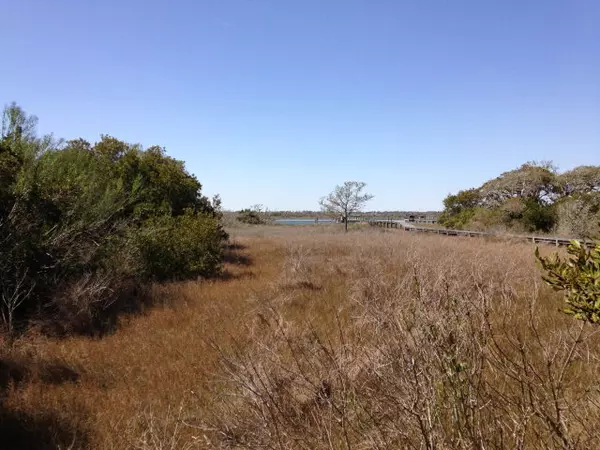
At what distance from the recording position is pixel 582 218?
23578 millimetres

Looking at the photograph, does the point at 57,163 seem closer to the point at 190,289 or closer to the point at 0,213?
the point at 0,213

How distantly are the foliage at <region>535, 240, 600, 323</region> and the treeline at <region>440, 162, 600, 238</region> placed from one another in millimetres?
24009

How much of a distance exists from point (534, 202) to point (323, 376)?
1345 inches

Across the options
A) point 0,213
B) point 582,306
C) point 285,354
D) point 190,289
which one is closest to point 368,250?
point 190,289

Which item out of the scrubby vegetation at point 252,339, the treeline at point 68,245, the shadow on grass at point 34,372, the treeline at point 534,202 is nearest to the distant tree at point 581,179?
the treeline at point 534,202

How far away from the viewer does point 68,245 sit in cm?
871

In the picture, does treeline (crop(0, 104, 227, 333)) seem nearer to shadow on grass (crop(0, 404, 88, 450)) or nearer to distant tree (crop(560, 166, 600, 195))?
shadow on grass (crop(0, 404, 88, 450))

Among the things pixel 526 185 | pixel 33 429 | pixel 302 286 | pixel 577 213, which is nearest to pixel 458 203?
pixel 526 185

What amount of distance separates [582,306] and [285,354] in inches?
151

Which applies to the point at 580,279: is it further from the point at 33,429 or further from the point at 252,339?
the point at 33,429

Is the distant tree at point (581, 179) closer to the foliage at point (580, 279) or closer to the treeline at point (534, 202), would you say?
the treeline at point (534, 202)

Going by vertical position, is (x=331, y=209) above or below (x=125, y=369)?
above

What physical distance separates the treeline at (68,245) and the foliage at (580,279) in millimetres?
7720

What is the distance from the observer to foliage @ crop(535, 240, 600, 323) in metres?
2.12
